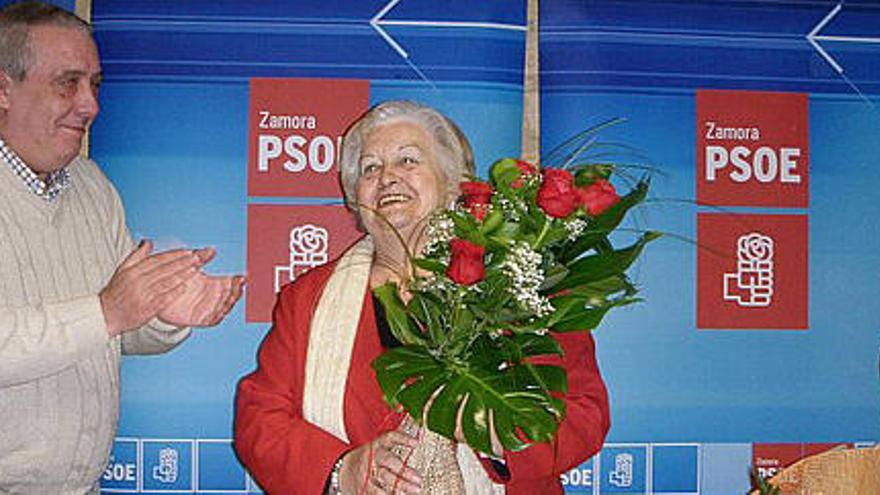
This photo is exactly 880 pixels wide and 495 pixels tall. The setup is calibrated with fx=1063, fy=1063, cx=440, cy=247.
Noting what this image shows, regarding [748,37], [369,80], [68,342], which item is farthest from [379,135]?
[748,37]

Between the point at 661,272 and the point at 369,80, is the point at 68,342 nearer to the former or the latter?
the point at 369,80

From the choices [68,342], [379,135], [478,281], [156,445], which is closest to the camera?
[478,281]

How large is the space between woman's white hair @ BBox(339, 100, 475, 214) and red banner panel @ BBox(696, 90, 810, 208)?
0.89 m

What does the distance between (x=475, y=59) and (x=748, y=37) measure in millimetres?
789

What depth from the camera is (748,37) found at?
304 cm

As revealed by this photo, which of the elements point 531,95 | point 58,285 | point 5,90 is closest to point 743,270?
point 531,95

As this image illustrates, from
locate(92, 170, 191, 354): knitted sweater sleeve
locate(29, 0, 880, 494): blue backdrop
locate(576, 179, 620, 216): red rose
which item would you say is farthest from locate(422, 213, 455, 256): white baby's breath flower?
locate(29, 0, 880, 494): blue backdrop

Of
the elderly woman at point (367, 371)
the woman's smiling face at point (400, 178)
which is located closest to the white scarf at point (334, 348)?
the elderly woman at point (367, 371)

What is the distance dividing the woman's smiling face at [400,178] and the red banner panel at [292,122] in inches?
21.9

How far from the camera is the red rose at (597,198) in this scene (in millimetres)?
1826

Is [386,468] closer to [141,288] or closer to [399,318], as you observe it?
[399,318]

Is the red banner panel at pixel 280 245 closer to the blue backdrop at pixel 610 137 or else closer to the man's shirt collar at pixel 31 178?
the blue backdrop at pixel 610 137

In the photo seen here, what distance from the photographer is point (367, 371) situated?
229 centimetres

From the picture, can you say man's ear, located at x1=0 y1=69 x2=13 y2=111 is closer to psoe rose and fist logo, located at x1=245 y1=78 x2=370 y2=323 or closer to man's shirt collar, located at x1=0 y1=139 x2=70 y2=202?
man's shirt collar, located at x1=0 y1=139 x2=70 y2=202
